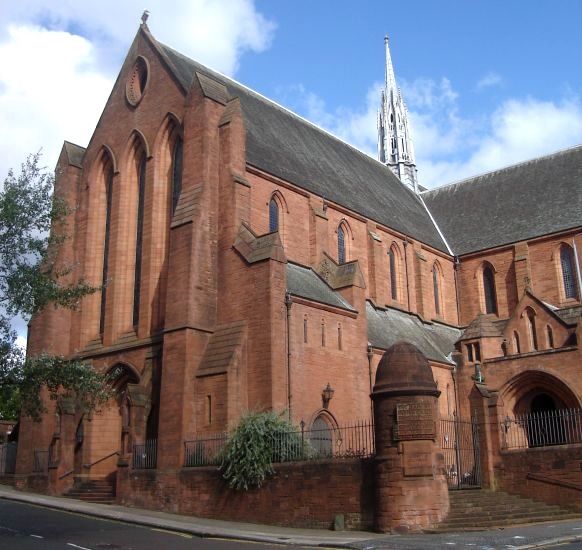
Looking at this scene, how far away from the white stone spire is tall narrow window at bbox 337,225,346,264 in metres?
17.1

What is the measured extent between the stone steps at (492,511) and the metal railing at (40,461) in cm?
1666

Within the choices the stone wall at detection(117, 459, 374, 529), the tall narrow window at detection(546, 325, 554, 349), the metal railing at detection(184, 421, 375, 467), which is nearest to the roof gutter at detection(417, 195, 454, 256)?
the tall narrow window at detection(546, 325, 554, 349)

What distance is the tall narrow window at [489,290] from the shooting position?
133 ft

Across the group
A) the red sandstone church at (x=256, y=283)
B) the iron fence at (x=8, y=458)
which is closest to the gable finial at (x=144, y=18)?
the red sandstone church at (x=256, y=283)

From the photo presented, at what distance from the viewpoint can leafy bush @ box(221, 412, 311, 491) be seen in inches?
787

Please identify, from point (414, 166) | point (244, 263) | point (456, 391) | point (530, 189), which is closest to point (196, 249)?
point (244, 263)

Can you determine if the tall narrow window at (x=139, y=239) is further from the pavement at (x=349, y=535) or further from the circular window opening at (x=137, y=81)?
the pavement at (x=349, y=535)

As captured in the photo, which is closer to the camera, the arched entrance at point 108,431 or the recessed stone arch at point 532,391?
the arched entrance at point 108,431

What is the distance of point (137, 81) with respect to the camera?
1275 inches

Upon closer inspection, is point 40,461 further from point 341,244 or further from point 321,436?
point 341,244

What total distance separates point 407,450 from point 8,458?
22299 mm

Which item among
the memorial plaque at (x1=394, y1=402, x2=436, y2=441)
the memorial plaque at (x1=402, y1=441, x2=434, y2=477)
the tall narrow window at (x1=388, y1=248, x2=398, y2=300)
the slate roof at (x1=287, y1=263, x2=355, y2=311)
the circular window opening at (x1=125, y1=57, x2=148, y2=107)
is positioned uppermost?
the circular window opening at (x1=125, y1=57, x2=148, y2=107)

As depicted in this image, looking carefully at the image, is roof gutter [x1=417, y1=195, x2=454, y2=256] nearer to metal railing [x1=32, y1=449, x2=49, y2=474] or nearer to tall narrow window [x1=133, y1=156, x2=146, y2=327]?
tall narrow window [x1=133, y1=156, x2=146, y2=327]

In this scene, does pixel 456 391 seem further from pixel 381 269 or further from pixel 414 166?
pixel 414 166
